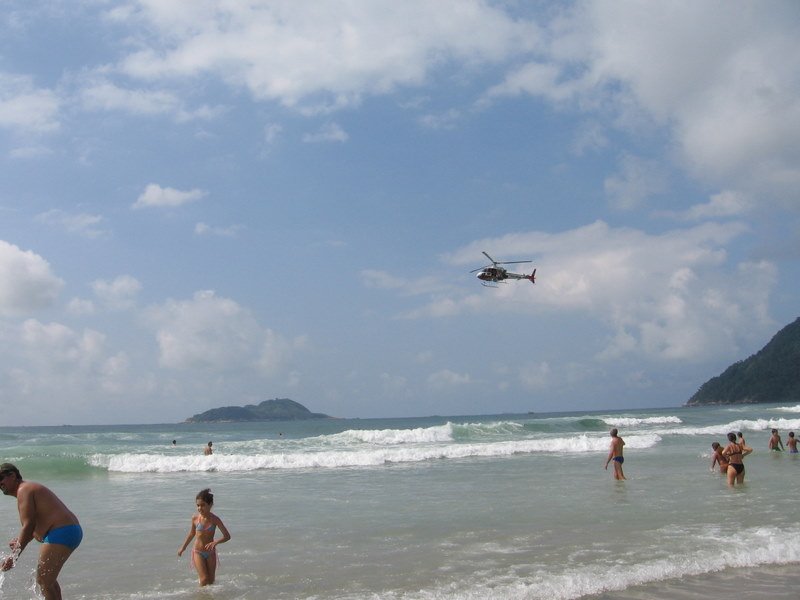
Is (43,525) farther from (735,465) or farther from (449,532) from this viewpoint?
(735,465)

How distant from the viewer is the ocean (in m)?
7.79

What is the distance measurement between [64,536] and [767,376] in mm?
169024

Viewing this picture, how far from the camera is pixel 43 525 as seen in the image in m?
6.24

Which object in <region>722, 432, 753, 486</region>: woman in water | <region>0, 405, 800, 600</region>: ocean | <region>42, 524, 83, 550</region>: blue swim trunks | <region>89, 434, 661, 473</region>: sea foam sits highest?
<region>42, 524, 83, 550</region>: blue swim trunks

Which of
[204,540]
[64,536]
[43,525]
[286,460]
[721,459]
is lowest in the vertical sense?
[286,460]

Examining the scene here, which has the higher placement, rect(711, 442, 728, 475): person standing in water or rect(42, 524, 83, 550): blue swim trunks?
rect(42, 524, 83, 550): blue swim trunks

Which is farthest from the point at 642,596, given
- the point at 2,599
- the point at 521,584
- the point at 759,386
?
the point at 759,386

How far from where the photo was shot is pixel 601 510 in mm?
12469

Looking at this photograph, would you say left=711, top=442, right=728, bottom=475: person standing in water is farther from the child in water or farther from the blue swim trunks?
the blue swim trunks

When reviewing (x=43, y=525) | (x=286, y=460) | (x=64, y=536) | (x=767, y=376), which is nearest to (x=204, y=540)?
(x=64, y=536)

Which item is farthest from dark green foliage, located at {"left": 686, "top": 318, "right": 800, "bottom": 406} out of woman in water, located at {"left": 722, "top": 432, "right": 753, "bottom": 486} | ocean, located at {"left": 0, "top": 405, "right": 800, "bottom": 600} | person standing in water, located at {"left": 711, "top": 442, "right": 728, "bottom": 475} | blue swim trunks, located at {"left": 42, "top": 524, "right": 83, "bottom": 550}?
blue swim trunks, located at {"left": 42, "top": 524, "right": 83, "bottom": 550}

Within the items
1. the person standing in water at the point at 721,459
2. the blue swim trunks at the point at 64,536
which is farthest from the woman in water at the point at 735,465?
the blue swim trunks at the point at 64,536

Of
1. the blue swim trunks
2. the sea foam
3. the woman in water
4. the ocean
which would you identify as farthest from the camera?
the sea foam

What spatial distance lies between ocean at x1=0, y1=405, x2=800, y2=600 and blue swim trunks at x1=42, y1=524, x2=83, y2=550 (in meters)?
1.86
